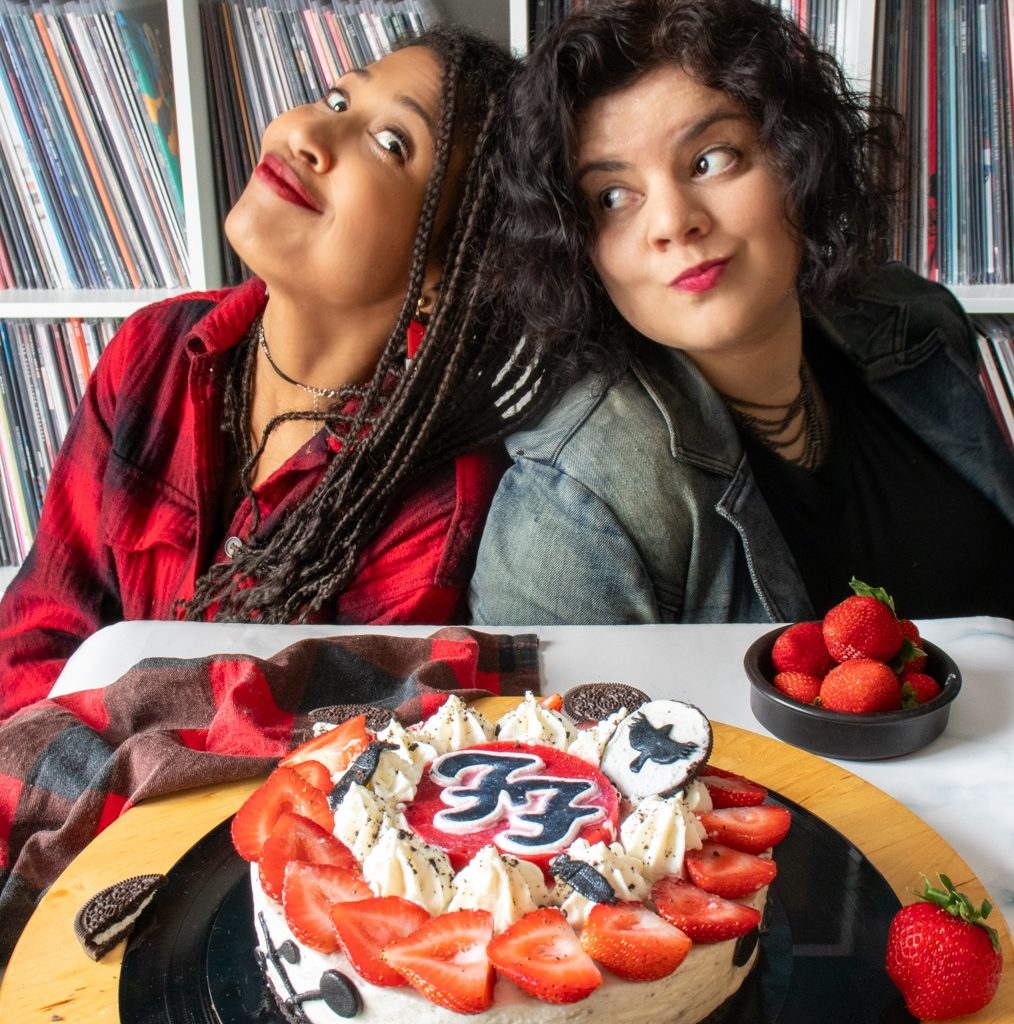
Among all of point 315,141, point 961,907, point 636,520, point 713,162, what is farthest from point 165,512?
point 961,907

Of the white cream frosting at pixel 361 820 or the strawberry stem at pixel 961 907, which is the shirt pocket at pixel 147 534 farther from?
the strawberry stem at pixel 961 907

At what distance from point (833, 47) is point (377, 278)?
0.91 metres

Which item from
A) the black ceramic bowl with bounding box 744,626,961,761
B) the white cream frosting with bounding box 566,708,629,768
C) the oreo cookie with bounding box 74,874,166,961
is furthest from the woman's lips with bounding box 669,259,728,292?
the oreo cookie with bounding box 74,874,166,961

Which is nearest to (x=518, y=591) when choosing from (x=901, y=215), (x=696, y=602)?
(x=696, y=602)

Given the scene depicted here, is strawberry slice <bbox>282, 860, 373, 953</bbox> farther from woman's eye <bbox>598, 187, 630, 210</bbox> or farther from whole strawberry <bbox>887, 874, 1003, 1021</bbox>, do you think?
woman's eye <bbox>598, 187, 630, 210</bbox>

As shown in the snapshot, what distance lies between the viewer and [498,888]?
0.79 m

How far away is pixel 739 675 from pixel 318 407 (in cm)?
78

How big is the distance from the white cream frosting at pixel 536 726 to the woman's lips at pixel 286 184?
0.79 m

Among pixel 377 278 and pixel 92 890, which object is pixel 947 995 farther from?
pixel 377 278

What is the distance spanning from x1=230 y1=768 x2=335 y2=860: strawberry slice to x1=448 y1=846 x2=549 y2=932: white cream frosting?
0.13 meters

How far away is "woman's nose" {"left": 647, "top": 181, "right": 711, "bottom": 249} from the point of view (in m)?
1.36

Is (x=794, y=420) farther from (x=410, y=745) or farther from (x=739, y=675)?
(x=410, y=745)

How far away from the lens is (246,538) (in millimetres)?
1686

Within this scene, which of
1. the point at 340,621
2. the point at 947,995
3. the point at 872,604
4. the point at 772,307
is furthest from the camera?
the point at 340,621
